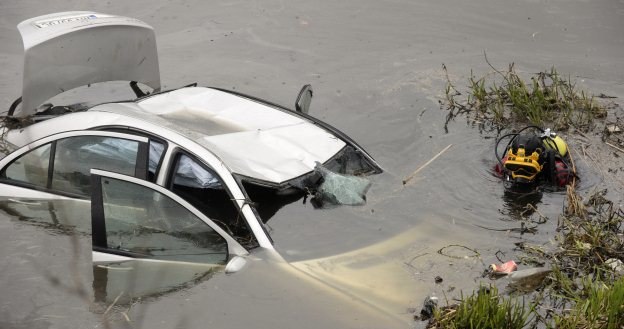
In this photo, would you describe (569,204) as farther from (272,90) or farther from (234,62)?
(234,62)

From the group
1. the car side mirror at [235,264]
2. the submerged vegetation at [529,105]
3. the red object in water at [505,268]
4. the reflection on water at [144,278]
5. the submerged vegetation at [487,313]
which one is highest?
the submerged vegetation at [529,105]

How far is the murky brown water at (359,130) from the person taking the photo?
692 cm

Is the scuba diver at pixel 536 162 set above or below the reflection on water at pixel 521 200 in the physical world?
above

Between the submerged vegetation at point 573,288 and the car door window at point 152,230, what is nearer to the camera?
the submerged vegetation at point 573,288

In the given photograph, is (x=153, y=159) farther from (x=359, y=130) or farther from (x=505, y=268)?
(x=359, y=130)

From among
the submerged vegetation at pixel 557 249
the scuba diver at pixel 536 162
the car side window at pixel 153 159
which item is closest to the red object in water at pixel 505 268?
the submerged vegetation at pixel 557 249

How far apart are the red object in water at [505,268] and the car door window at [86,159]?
11.0 feet

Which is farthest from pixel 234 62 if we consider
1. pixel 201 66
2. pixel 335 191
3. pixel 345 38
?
pixel 335 191

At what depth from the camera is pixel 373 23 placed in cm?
1394

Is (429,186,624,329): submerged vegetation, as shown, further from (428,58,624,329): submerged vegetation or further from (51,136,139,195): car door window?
(51,136,139,195): car door window

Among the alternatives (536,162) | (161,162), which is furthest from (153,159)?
(536,162)

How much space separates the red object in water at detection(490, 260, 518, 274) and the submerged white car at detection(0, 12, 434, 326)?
0.88 metres

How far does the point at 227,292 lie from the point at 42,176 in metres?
2.27

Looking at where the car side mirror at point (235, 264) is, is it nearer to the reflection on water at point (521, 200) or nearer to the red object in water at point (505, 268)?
the red object in water at point (505, 268)
